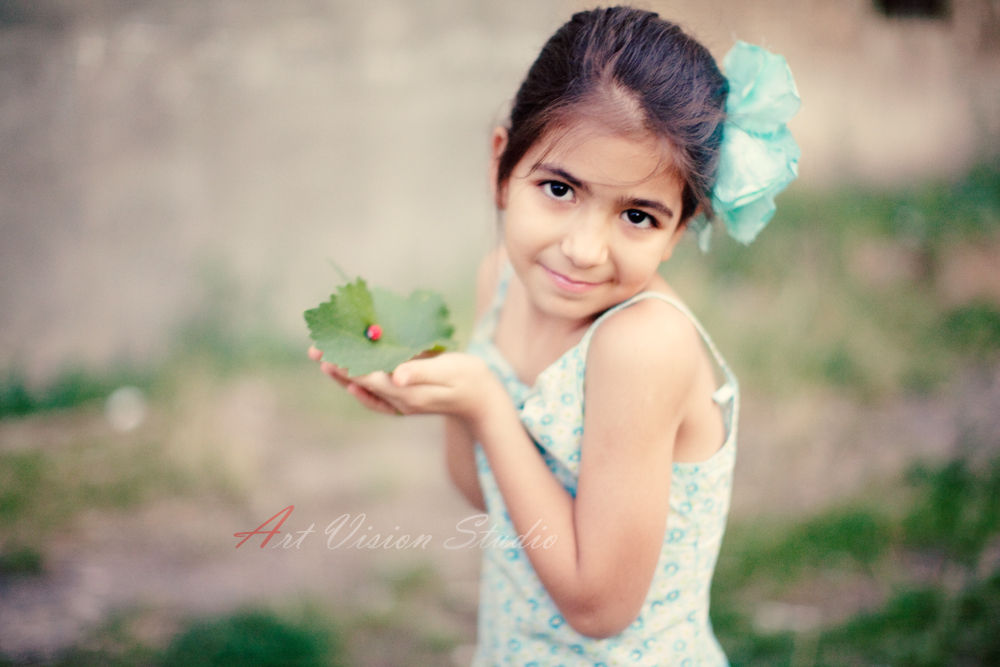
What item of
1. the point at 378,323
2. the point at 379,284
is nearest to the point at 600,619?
the point at 378,323

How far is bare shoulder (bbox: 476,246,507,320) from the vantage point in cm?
161

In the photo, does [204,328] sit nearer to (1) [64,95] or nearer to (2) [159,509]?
(2) [159,509]

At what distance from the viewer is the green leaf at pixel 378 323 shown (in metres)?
1.20

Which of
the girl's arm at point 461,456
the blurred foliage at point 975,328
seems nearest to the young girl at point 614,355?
the girl's arm at point 461,456

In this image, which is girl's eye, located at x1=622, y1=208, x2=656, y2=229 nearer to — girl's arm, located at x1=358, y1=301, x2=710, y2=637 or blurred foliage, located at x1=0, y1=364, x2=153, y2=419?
girl's arm, located at x1=358, y1=301, x2=710, y2=637

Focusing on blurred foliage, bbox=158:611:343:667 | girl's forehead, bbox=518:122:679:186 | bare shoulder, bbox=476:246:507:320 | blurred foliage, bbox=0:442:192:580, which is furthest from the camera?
blurred foliage, bbox=0:442:192:580

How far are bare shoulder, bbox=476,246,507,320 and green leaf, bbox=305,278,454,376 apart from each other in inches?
11.2

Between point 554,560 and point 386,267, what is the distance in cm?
257

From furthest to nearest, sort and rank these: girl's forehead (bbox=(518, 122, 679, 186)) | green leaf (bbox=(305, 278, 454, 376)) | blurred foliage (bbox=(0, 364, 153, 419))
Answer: blurred foliage (bbox=(0, 364, 153, 419)), green leaf (bbox=(305, 278, 454, 376)), girl's forehead (bbox=(518, 122, 679, 186))

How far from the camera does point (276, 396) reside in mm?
3246

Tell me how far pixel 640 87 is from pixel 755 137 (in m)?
0.24

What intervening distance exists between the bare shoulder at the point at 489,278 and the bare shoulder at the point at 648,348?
500mm


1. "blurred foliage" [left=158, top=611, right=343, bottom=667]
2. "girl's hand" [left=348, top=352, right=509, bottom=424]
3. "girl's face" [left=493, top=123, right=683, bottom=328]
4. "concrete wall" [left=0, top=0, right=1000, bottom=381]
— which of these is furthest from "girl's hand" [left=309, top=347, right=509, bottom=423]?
"concrete wall" [left=0, top=0, right=1000, bottom=381]

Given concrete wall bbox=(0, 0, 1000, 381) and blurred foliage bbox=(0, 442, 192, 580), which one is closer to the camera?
blurred foliage bbox=(0, 442, 192, 580)
